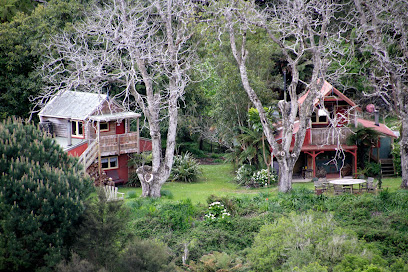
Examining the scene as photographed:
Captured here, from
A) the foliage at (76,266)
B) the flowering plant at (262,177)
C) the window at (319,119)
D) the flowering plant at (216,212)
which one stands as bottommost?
the foliage at (76,266)

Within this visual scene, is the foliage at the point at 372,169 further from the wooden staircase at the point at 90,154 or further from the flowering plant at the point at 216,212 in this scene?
the wooden staircase at the point at 90,154

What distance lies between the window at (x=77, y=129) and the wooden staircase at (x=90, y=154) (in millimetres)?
1591

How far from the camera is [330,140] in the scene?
28.2 meters

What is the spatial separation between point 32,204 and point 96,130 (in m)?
14.0

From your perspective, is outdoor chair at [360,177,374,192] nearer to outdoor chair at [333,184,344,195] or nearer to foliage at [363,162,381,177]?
outdoor chair at [333,184,344,195]

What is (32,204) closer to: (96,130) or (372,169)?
(96,130)

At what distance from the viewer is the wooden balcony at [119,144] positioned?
27.6 metres

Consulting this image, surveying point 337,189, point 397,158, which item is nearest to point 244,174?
point 337,189

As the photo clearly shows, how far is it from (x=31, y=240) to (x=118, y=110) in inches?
641

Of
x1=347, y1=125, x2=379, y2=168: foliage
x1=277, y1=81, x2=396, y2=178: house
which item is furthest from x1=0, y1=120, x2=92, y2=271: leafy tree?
x1=347, y1=125, x2=379, y2=168: foliage

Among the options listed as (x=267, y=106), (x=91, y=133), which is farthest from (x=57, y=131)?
(x=267, y=106)

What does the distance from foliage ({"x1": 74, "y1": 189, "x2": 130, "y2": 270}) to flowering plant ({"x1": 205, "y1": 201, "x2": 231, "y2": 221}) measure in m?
6.14

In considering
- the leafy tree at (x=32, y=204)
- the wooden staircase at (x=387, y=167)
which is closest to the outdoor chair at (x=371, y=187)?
the wooden staircase at (x=387, y=167)

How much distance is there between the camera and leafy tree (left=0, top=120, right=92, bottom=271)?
43.2 ft
